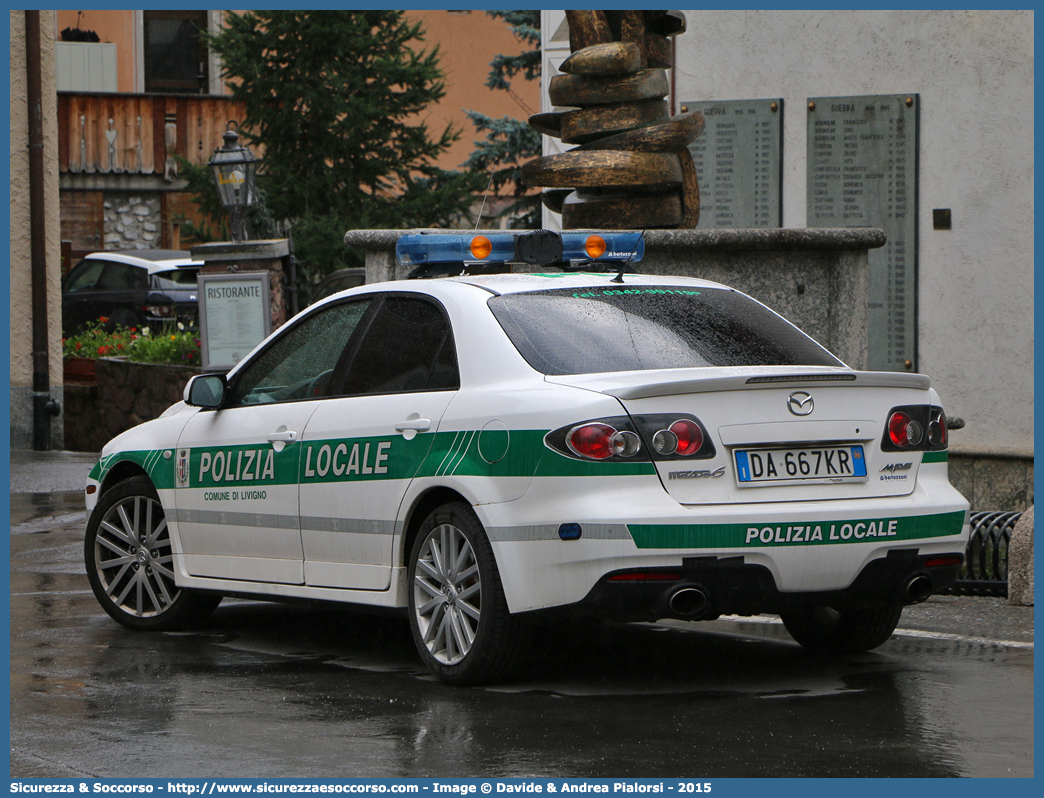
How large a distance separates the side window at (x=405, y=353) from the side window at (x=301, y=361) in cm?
17

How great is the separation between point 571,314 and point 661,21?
18.0 ft

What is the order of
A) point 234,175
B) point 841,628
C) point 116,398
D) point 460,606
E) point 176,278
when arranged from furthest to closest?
point 176,278
point 116,398
point 234,175
point 841,628
point 460,606

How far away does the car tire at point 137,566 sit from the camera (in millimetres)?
7555

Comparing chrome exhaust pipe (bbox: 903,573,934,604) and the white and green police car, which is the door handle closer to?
the white and green police car

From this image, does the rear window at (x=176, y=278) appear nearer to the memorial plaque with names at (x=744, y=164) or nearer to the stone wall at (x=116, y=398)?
the stone wall at (x=116, y=398)

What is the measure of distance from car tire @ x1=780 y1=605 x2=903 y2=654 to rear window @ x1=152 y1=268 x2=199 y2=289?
2064 centimetres

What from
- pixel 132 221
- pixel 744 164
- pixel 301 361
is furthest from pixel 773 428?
pixel 132 221

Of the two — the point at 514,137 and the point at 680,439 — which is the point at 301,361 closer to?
the point at 680,439

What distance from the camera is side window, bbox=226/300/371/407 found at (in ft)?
22.7

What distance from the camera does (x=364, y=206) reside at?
26.6m

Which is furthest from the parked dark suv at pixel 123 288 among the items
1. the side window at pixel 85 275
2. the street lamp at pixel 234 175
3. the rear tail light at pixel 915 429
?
the rear tail light at pixel 915 429

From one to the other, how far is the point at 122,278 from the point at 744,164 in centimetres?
1635

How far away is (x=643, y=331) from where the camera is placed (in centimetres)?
619
